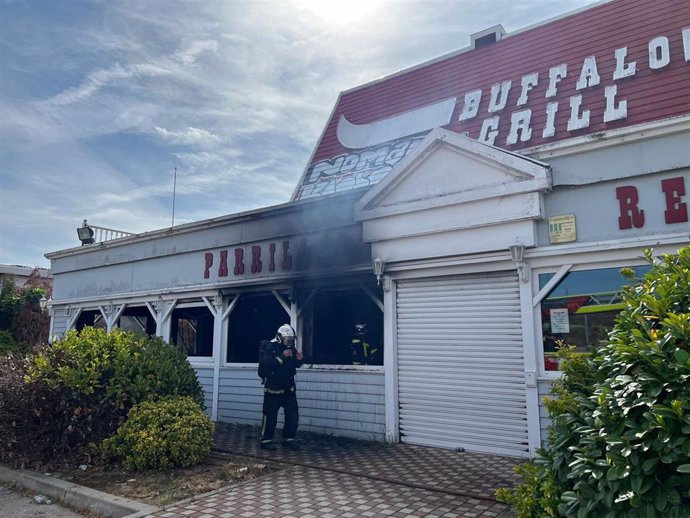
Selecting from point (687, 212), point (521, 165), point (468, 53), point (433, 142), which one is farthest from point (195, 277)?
point (687, 212)

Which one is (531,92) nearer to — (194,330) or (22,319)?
(194,330)

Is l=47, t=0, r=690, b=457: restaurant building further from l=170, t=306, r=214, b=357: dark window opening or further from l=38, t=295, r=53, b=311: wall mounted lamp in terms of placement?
l=38, t=295, r=53, b=311: wall mounted lamp

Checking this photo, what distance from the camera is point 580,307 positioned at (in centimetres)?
664

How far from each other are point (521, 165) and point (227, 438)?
664cm

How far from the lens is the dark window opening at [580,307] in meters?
6.42

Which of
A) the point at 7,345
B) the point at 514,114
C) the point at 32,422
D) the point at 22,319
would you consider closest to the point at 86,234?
the point at 7,345

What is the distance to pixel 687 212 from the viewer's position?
593cm

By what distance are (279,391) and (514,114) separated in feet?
24.8

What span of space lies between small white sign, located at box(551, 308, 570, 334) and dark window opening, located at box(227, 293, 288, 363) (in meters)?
5.38

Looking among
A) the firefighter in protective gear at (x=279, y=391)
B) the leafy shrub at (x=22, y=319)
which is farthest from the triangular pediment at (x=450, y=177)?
the leafy shrub at (x=22, y=319)

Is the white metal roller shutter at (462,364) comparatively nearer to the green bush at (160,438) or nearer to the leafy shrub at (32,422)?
the green bush at (160,438)

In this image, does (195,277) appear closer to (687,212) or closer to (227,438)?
(227,438)

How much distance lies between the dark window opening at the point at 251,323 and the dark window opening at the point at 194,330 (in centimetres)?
196

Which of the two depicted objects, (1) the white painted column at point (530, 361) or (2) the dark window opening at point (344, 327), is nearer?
(1) the white painted column at point (530, 361)
